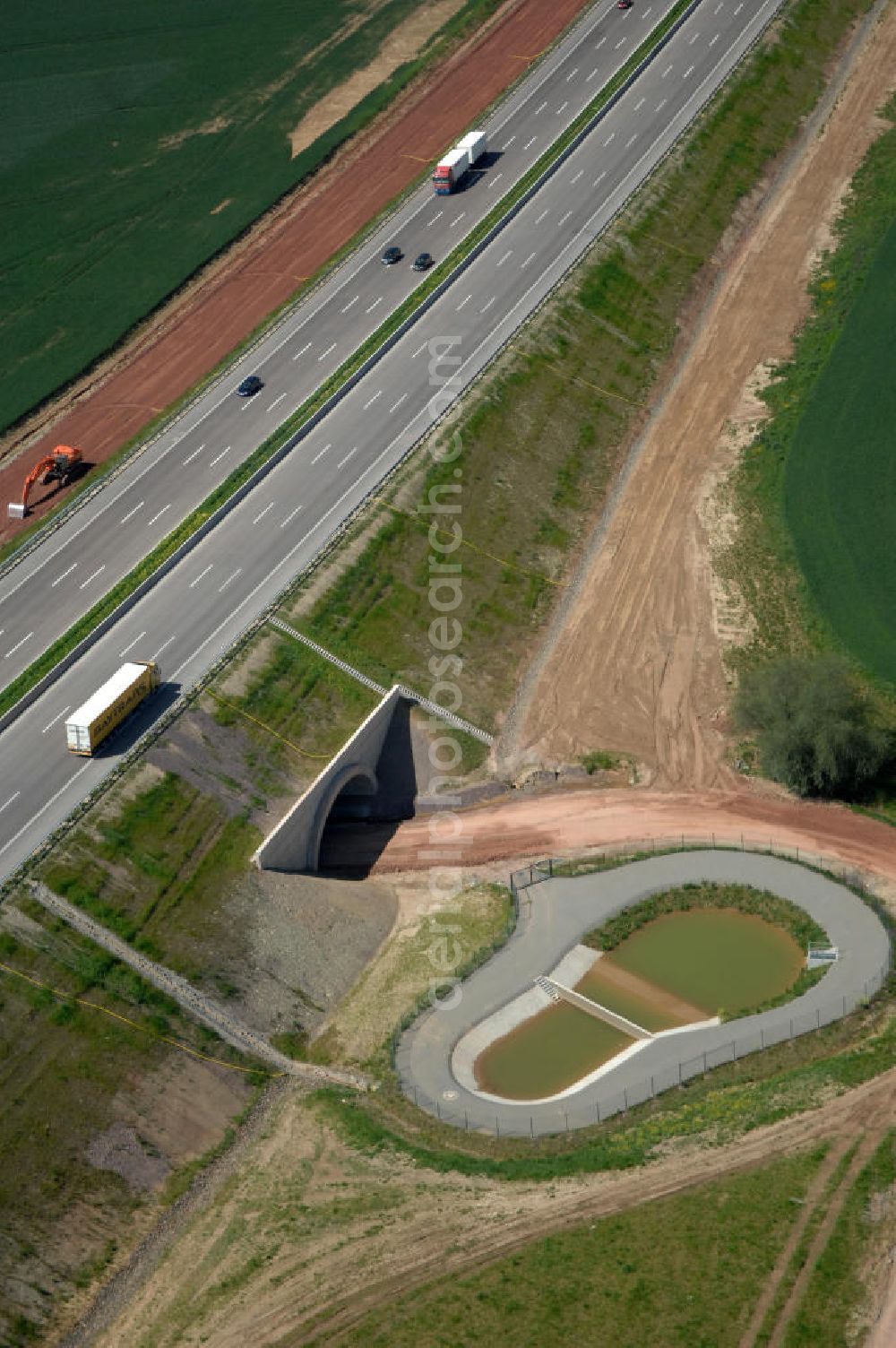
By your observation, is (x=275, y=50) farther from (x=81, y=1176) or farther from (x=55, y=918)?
(x=81, y=1176)

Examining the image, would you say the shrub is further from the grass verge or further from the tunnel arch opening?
the grass verge

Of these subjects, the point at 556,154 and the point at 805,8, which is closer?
the point at 556,154

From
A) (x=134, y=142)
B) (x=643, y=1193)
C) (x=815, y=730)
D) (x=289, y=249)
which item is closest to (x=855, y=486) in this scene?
(x=815, y=730)

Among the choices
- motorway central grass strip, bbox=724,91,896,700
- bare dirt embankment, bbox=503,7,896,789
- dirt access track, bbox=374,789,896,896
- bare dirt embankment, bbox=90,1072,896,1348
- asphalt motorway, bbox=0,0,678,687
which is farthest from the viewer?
motorway central grass strip, bbox=724,91,896,700

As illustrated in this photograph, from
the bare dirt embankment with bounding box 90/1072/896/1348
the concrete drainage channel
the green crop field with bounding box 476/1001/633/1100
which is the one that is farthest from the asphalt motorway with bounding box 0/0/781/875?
the green crop field with bounding box 476/1001/633/1100

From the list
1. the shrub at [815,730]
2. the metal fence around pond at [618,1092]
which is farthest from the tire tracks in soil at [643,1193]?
the shrub at [815,730]

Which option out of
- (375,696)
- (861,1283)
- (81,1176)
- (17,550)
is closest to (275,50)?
(17,550)

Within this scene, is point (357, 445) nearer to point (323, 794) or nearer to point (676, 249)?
point (323, 794)
